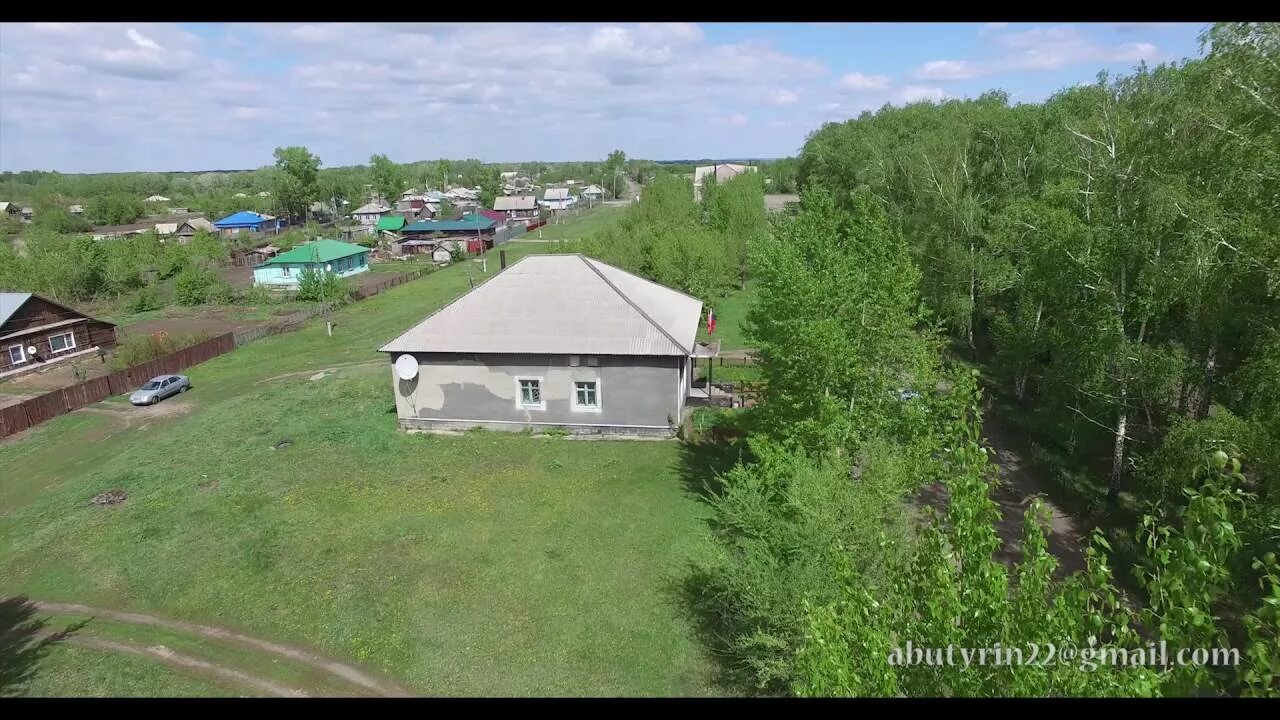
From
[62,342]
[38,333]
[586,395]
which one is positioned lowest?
[586,395]

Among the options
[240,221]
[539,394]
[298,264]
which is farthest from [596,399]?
[240,221]

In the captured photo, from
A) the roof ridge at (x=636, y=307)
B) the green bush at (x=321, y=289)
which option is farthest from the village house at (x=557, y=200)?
the roof ridge at (x=636, y=307)

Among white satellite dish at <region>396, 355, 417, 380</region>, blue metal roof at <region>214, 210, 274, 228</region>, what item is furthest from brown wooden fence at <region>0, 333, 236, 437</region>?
blue metal roof at <region>214, 210, 274, 228</region>

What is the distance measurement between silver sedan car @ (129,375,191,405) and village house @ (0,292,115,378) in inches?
377

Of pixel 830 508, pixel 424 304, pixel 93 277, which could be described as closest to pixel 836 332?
pixel 830 508

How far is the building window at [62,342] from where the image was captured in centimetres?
4003

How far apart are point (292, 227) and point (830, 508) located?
122 meters

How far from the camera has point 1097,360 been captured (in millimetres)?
21625

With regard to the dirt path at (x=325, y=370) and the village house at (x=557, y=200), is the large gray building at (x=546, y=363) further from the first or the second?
the village house at (x=557, y=200)

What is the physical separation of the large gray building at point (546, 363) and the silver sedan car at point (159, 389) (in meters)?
13.7

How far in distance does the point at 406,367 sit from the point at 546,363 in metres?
5.63

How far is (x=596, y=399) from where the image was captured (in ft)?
90.6

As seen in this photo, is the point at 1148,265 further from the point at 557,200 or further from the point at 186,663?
the point at 557,200
